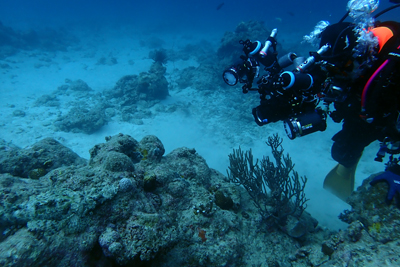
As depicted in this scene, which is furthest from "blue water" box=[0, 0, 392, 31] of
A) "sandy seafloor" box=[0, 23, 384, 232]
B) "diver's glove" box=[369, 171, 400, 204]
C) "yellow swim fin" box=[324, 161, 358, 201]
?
"diver's glove" box=[369, 171, 400, 204]

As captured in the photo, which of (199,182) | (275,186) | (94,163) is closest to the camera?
(94,163)

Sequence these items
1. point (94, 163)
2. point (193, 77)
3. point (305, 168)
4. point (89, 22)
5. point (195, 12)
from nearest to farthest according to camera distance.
→ point (94, 163)
point (305, 168)
point (193, 77)
point (89, 22)
point (195, 12)

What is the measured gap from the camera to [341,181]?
19.1 ft

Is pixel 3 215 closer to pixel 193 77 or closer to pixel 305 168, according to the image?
pixel 305 168

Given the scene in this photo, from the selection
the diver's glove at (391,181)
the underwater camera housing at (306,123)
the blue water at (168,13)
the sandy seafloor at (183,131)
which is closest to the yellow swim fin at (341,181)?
the sandy seafloor at (183,131)

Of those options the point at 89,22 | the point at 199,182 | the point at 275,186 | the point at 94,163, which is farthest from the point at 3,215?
the point at 89,22

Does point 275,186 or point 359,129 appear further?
point 275,186

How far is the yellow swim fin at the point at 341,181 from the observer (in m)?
5.56

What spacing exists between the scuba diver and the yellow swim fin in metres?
2.32

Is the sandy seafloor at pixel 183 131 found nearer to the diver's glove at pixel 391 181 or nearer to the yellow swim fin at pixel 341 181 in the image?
the yellow swim fin at pixel 341 181

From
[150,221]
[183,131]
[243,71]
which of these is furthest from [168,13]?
[150,221]

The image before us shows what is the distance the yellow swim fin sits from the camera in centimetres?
556

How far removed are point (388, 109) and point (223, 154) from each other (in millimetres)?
6093

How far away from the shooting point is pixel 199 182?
155 inches
